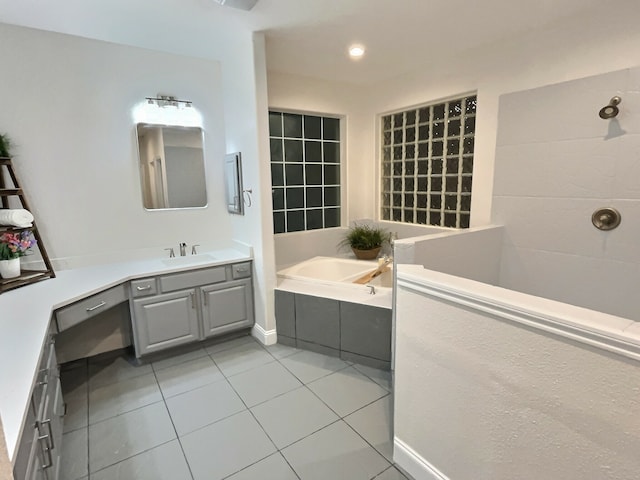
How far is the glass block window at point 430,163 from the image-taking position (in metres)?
2.94

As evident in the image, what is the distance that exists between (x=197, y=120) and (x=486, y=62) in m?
2.46

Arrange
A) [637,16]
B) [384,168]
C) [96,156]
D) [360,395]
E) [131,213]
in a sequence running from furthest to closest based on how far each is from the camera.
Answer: [384,168]
[131,213]
[96,156]
[360,395]
[637,16]

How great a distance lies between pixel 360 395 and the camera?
213 centimetres

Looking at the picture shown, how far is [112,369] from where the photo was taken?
2506 millimetres

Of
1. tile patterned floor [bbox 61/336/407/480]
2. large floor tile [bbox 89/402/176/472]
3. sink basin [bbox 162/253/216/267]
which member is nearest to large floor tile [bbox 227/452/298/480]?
tile patterned floor [bbox 61/336/407/480]

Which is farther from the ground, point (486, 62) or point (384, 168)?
point (486, 62)

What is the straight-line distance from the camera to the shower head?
2.02m

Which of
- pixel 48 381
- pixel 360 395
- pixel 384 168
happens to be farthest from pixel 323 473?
pixel 384 168

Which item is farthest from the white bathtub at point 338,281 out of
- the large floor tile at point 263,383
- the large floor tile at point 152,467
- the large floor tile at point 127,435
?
the large floor tile at point 152,467

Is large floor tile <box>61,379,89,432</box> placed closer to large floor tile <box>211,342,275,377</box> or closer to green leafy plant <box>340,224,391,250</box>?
large floor tile <box>211,342,275,377</box>

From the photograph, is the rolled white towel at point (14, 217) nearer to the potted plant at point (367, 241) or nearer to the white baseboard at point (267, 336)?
the white baseboard at point (267, 336)

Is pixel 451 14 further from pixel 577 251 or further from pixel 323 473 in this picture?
pixel 323 473

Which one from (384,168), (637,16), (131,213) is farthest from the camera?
(384,168)

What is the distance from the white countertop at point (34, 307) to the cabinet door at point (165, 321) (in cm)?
22
